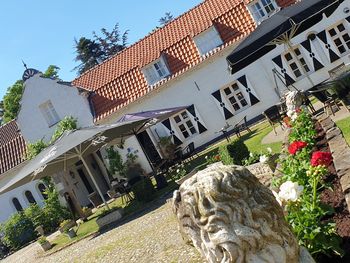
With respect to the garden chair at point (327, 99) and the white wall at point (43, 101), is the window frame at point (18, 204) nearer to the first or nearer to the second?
the white wall at point (43, 101)

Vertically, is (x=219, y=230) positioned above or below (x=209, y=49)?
below

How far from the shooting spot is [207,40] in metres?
25.2

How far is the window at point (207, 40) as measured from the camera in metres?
25.0

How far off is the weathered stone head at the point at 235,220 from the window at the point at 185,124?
881 inches

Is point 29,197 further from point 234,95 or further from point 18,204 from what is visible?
point 234,95

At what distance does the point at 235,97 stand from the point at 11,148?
15.9 metres

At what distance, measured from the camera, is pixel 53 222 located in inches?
932

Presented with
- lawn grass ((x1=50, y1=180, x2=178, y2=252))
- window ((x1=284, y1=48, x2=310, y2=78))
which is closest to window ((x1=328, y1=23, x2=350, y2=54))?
window ((x1=284, y1=48, x2=310, y2=78))

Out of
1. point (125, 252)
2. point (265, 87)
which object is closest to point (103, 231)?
point (125, 252)

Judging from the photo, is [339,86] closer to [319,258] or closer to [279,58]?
[319,258]

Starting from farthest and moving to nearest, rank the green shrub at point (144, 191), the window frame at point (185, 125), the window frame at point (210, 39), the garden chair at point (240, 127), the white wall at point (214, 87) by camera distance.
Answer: the window frame at point (185, 125) → the window frame at point (210, 39) → the white wall at point (214, 87) → the garden chair at point (240, 127) → the green shrub at point (144, 191)

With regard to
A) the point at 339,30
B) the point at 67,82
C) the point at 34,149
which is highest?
the point at 67,82

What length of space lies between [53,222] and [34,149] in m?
4.74

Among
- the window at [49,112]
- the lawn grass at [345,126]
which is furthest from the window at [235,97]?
the lawn grass at [345,126]
